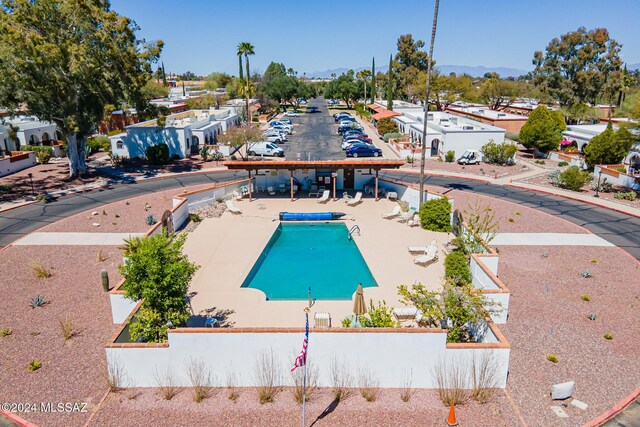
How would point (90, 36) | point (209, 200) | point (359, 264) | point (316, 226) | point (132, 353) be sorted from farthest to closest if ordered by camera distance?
point (90, 36), point (209, 200), point (316, 226), point (359, 264), point (132, 353)

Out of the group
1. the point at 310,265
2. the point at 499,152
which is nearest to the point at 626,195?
the point at 499,152

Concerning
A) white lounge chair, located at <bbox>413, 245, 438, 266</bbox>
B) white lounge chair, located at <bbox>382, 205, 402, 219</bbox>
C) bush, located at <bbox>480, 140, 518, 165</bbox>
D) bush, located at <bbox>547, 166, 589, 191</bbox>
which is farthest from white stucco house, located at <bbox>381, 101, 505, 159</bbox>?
white lounge chair, located at <bbox>413, 245, 438, 266</bbox>

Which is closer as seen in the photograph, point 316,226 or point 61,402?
point 61,402

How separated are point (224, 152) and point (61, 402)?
1505 inches

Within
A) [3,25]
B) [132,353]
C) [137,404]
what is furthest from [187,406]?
[3,25]

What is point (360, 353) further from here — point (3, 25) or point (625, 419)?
point (3, 25)

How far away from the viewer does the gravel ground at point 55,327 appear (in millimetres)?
12664

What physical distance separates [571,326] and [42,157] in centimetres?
4695

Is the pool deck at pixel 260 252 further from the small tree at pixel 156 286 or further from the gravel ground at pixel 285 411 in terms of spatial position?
the gravel ground at pixel 285 411

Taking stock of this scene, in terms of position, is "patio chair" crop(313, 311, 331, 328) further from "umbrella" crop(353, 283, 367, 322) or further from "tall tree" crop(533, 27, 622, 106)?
"tall tree" crop(533, 27, 622, 106)

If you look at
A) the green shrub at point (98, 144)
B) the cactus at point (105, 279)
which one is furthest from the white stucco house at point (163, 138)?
the cactus at point (105, 279)

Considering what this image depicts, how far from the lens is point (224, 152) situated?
48.5 meters

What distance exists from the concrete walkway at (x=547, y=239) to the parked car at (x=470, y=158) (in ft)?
67.7

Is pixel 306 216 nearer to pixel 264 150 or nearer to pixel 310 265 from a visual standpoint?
pixel 310 265
